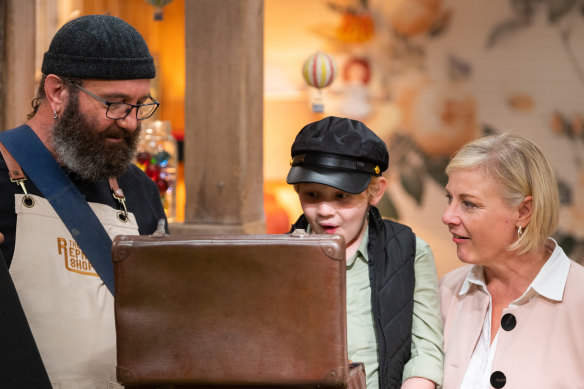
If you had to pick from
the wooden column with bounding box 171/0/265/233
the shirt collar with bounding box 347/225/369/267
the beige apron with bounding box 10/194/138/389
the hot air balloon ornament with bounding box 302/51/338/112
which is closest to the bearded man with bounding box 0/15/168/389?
the beige apron with bounding box 10/194/138/389

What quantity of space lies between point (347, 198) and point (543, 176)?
537 mm

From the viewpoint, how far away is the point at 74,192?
1.74 metres

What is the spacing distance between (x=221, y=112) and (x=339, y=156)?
2.20 m

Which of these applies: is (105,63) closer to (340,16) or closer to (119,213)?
(119,213)

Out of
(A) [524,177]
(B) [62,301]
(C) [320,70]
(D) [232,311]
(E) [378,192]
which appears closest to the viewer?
(D) [232,311]

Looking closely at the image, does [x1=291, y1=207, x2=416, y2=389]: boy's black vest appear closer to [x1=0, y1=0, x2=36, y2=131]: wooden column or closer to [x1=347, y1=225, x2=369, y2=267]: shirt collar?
[x1=347, y1=225, x2=369, y2=267]: shirt collar

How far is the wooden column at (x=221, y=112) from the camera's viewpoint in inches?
154

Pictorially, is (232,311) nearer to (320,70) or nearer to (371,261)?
(371,261)

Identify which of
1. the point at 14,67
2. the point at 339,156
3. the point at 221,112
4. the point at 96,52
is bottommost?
the point at 339,156

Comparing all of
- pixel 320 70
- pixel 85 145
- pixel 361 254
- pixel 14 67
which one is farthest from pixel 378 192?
pixel 320 70

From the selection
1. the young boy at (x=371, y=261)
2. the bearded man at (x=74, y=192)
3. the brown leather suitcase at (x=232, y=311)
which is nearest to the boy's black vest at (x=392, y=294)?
the young boy at (x=371, y=261)

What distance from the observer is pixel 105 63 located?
5.58ft

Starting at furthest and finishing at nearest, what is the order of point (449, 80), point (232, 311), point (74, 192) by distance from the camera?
point (449, 80), point (74, 192), point (232, 311)

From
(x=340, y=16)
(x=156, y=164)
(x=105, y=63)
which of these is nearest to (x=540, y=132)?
(x=340, y=16)
